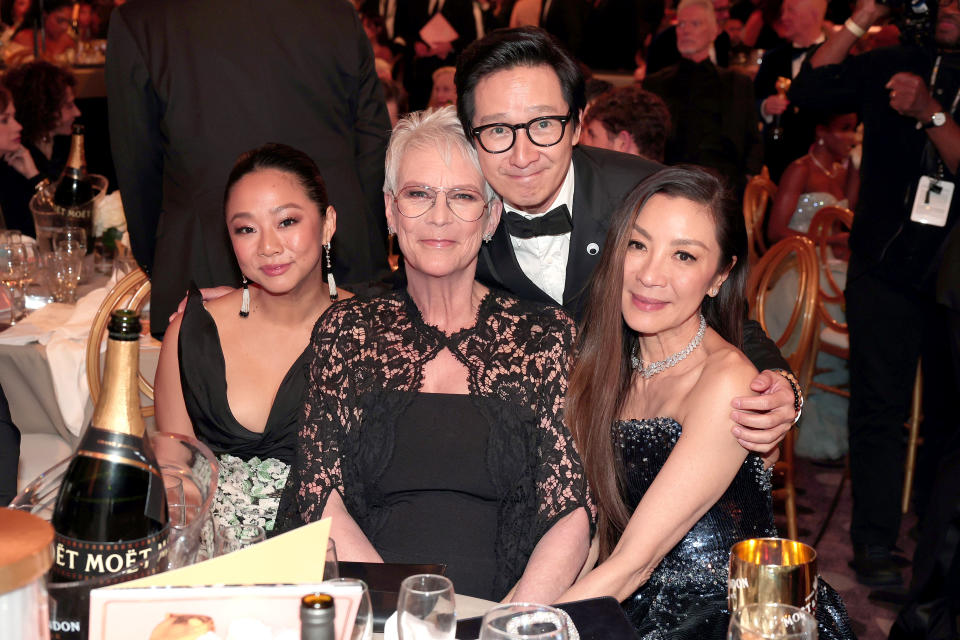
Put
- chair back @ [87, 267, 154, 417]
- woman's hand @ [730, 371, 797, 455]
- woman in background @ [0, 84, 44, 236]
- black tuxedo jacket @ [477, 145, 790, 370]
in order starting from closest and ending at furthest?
woman's hand @ [730, 371, 797, 455] → black tuxedo jacket @ [477, 145, 790, 370] → chair back @ [87, 267, 154, 417] → woman in background @ [0, 84, 44, 236]

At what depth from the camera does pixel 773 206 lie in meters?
5.28

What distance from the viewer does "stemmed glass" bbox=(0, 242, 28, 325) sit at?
3400 millimetres

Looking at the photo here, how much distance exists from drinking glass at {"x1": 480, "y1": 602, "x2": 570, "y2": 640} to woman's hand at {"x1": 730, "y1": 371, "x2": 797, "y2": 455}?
3.23 feet

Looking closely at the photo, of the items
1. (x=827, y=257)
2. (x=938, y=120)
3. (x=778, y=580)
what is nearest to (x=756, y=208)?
(x=827, y=257)

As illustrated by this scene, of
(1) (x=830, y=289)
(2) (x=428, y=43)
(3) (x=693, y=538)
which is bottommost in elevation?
(3) (x=693, y=538)

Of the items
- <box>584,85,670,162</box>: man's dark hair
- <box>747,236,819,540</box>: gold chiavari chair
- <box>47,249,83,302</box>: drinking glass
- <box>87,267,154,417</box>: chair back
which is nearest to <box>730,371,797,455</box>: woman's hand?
<box>747,236,819,540</box>: gold chiavari chair

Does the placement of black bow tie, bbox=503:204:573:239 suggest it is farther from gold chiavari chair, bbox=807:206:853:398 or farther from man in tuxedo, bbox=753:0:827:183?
man in tuxedo, bbox=753:0:827:183

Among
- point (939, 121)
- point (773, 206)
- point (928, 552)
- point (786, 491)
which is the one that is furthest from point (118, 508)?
point (773, 206)

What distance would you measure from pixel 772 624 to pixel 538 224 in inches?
57.6

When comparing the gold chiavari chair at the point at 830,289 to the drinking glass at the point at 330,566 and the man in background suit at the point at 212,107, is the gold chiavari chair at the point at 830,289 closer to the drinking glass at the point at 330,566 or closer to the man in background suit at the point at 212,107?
the man in background suit at the point at 212,107

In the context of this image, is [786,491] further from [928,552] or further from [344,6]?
[344,6]

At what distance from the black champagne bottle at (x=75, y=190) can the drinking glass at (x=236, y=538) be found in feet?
9.69

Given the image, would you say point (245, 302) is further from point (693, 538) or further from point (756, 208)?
point (756, 208)

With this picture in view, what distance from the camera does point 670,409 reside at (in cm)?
212
